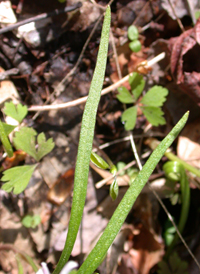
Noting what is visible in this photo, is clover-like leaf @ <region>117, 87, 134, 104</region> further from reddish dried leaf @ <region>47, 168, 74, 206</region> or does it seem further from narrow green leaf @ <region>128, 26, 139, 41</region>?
reddish dried leaf @ <region>47, 168, 74, 206</region>

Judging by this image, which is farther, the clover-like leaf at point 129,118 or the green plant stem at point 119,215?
the clover-like leaf at point 129,118

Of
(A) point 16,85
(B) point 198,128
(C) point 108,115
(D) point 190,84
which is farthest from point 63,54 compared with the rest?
(B) point 198,128

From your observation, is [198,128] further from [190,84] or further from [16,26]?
[16,26]

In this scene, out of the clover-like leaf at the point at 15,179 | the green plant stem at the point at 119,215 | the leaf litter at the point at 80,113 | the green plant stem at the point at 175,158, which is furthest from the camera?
the leaf litter at the point at 80,113

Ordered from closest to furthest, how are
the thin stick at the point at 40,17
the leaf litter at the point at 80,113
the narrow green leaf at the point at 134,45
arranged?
the thin stick at the point at 40,17 → the leaf litter at the point at 80,113 → the narrow green leaf at the point at 134,45

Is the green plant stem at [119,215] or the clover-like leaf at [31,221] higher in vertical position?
the green plant stem at [119,215]

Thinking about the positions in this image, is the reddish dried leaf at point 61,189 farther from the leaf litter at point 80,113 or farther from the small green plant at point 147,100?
the small green plant at point 147,100

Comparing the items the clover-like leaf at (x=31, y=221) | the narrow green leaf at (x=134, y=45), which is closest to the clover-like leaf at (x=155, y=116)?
the narrow green leaf at (x=134, y=45)

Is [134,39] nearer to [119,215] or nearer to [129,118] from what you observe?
[129,118]
